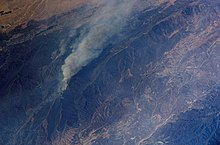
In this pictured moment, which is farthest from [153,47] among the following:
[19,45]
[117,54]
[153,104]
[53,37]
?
[19,45]

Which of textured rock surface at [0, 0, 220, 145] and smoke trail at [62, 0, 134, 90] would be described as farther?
smoke trail at [62, 0, 134, 90]

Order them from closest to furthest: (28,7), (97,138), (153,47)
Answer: (97,138) < (153,47) < (28,7)

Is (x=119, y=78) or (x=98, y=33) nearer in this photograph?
(x=119, y=78)

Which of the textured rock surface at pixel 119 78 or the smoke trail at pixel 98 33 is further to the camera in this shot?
the smoke trail at pixel 98 33

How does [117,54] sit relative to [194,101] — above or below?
above

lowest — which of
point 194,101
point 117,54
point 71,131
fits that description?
point 194,101

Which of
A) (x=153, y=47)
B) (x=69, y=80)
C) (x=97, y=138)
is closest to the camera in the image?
(x=97, y=138)

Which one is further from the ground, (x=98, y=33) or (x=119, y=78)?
(x=98, y=33)

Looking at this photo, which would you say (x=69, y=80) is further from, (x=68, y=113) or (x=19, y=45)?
(x=19, y=45)
